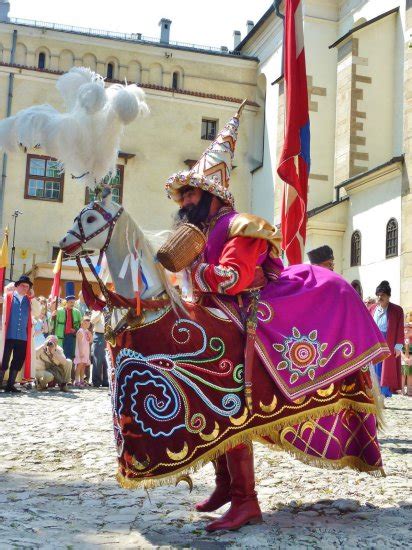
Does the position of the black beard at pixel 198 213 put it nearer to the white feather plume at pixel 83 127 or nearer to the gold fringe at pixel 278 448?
the white feather plume at pixel 83 127

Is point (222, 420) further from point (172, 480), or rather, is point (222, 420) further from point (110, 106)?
point (110, 106)

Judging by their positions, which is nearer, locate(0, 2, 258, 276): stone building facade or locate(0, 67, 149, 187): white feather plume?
locate(0, 67, 149, 187): white feather plume

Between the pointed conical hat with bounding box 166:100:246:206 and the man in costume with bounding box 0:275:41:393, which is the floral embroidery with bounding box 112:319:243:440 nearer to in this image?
the pointed conical hat with bounding box 166:100:246:206

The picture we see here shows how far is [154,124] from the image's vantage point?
35188 mm

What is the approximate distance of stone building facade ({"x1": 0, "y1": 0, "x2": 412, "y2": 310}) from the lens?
24.2 m

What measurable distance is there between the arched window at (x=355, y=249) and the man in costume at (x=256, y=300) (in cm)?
2066

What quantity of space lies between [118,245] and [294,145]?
4.82 m

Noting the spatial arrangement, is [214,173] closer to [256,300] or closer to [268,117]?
[256,300]

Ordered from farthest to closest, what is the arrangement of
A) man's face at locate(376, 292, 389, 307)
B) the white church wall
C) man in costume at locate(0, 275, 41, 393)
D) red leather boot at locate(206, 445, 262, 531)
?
the white church wall
man in costume at locate(0, 275, 41, 393)
man's face at locate(376, 292, 389, 307)
red leather boot at locate(206, 445, 262, 531)

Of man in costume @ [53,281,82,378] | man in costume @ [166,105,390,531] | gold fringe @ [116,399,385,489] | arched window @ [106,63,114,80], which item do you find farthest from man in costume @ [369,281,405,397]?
arched window @ [106,63,114,80]

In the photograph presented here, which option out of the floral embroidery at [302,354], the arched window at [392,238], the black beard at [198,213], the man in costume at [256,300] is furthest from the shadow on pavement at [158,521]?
the arched window at [392,238]

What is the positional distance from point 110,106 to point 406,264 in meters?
18.2

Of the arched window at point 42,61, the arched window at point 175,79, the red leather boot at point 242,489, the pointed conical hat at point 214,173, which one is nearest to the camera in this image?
the red leather boot at point 242,489

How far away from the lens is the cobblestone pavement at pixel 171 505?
13.9 ft
